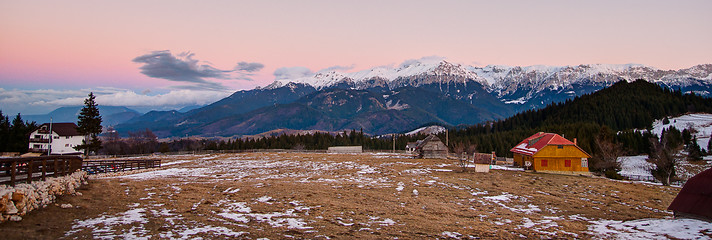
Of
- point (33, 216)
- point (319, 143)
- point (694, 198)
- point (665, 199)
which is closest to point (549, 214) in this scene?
point (694, 198)

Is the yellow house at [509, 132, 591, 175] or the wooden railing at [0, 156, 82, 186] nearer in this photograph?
the wooden railing at [0, 156, 82, 186]

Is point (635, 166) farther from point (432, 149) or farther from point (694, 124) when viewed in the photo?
point (694, 124)

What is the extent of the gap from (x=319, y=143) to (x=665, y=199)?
11336 cm

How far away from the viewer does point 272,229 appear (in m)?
15.5

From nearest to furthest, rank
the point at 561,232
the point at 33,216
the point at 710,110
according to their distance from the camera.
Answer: the point at 33,216 → the point at 561,232 → the point at 710,110

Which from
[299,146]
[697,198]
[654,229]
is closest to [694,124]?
[299,146]

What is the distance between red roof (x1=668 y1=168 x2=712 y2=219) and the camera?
18.6 meters

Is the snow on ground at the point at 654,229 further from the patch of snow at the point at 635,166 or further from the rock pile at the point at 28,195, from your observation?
the patch of snow at the point at 635,166

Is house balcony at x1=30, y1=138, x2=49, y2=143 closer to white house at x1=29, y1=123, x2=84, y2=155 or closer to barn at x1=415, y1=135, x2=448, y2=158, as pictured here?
white house at x1=29, y1=123, x2=84, y2=155

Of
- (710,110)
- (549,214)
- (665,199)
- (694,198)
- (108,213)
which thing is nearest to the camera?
(108,213)

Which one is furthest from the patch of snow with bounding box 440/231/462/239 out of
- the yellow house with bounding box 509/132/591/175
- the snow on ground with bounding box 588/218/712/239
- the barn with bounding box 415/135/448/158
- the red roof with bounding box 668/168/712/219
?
the barn with bounding box 415/135/448/158

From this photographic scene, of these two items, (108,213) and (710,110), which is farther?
(710,110)

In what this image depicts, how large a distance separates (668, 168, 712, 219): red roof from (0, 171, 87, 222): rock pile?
31288mm

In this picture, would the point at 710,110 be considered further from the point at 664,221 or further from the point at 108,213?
the point at 108,213
